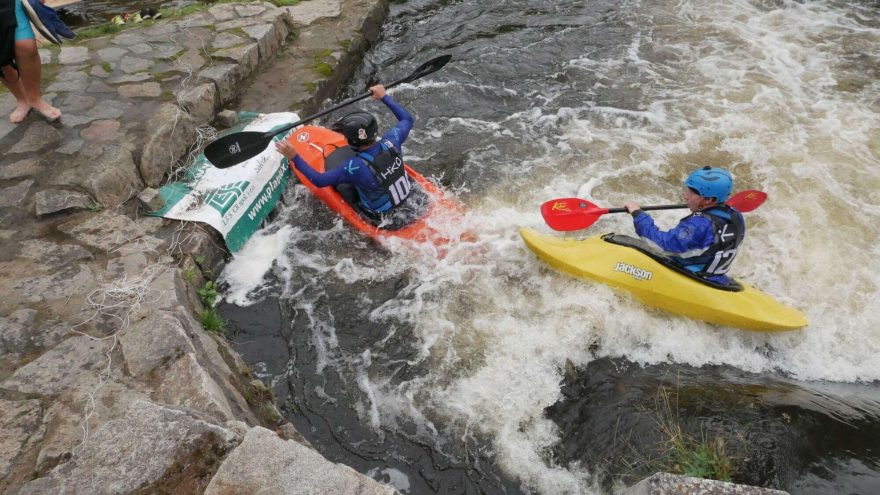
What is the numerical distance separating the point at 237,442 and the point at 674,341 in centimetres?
326

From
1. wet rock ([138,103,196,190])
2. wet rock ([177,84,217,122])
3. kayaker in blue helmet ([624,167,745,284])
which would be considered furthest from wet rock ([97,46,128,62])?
kayaker in blue helmet ([624,167,745,284])

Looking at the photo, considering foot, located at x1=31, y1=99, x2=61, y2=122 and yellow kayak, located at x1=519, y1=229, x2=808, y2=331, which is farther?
foot, located at x1=31, y1=99, x2=61, y2=122

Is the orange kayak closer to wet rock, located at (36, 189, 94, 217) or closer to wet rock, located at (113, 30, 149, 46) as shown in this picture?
wet rock, located at (36, 189, 94, 217)

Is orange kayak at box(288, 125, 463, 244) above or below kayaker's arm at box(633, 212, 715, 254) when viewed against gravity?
below

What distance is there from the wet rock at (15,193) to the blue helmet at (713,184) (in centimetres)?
523

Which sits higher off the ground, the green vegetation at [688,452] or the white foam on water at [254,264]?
the green vegetation at [688,452]

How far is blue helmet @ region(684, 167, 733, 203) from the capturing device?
389 centimetres

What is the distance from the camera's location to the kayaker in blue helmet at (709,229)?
12.8 feet

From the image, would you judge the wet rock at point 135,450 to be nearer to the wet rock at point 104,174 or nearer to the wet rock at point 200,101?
the wet rock at point 104,174

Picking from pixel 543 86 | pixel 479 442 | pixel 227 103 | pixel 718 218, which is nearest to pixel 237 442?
pixel 479 442

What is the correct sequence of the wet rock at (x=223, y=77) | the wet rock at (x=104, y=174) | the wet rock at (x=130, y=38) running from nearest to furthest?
1. the wet rock at (x=104, y=174)
2. the wet rock at (x=223, y=77)
3. the wet rock at (x=130, y=38)

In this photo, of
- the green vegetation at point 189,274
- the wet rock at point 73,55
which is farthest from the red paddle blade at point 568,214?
the wet rock at point 73,55

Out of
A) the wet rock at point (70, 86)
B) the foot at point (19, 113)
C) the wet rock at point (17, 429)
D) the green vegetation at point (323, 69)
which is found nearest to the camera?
the wet rock at point (17, 429)

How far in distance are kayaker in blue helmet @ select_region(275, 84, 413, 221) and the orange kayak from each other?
0.67 ft
